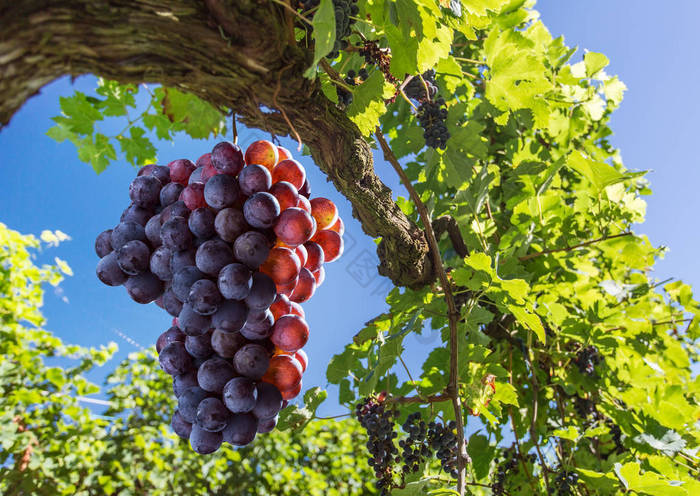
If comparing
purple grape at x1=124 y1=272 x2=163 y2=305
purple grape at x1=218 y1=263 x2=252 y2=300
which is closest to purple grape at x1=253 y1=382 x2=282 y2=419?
purple grape at x1=218 y1=263 x2=252 y2=300

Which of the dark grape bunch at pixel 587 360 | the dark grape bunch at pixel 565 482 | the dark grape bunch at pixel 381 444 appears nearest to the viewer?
the dark grape bunch at pixel 381 444

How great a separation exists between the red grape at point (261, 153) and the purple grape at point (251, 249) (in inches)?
7.1

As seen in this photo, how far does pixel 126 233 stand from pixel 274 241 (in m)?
0.33

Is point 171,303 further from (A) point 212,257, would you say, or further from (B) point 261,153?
(B) point 261,153

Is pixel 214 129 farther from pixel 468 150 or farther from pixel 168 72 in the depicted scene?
pixel 468 150

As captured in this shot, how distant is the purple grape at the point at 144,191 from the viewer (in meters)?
0.94

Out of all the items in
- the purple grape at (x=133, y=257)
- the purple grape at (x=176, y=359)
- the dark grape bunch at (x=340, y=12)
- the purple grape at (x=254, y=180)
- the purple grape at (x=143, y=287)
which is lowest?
the purple grape at (x=176, y=359)

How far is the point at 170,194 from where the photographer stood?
930 millimetres

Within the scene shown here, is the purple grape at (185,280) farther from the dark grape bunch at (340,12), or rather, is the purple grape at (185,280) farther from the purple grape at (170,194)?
the dark grape bunch at (340,12)

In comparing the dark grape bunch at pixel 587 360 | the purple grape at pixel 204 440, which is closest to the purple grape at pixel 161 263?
the purple grape at pixel 204 440

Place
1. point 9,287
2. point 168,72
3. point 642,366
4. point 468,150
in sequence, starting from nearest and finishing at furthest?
point 168,72
point 468,150
point 642,366
point 9,287

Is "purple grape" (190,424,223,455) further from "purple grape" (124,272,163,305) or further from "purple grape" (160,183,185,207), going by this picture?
"purple grape" (160,183,185,207)

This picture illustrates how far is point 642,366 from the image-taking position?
2.08 metres

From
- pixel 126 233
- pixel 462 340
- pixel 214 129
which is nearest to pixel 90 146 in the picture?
pixel 214 129
